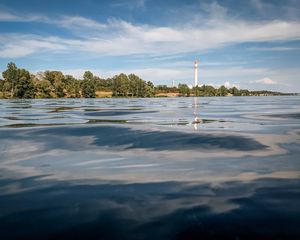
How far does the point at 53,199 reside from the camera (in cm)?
406

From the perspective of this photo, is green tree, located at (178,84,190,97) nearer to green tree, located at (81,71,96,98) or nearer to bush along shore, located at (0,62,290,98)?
bush along shore, located at (0,62,290,98)

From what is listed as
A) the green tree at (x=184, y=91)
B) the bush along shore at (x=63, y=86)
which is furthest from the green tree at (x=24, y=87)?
the green tree at (x=184, y=91)

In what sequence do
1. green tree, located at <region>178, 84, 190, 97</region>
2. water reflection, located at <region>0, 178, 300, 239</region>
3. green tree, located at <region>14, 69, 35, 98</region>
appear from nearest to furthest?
water reflection, located at <region>0, 178, 300, 239</region> < green tree, located at <region>14, 69, 35, 98</region> < green tree, located at <region>178, 84, 190, 97</region>

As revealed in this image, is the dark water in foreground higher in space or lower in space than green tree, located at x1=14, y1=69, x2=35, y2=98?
lower

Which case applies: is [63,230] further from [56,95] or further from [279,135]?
[56,95]

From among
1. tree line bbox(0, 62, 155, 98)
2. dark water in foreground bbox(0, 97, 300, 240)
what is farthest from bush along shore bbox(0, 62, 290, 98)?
dark water in foreground bbox(0, 97, 300, 240)

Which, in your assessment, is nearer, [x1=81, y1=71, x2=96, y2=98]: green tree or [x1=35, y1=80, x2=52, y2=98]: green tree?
[x1=35, y1=80, x2=52, y2=98]: green tree

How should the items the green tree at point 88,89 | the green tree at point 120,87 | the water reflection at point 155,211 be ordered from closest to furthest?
the water reflection at point 155,211 < the green tree at point 88,89 < the green tree at point 120,87

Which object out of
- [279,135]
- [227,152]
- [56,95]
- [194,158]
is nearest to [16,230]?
[194,158]

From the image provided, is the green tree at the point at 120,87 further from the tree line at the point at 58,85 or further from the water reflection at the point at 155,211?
the water reflection at the point at 155,211

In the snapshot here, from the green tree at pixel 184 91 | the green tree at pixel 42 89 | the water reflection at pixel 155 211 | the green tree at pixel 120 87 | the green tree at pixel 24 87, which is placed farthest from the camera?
the green tree at pixel 184 91

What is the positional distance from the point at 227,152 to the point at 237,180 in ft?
8.20

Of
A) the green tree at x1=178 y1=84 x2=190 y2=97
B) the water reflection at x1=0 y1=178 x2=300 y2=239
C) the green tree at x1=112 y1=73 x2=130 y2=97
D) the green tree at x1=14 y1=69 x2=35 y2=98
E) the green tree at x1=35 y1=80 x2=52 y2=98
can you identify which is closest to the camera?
the water reflection at x1=0 y1=178 x2=300 y2=239

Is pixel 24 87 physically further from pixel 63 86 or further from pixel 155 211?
pixel 155 211
